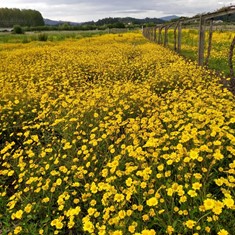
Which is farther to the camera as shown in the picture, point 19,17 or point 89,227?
point 19,17

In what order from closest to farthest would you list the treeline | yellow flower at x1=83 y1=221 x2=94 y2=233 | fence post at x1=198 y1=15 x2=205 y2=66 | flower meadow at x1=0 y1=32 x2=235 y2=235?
yellow flower at x1=83 y1=221 x2=94 y2=233 < flower meadow at x1=0 y1=32 x2=235 y2=235 < fence post at x1=198 y1=15 x2=205 y2=66 < the treeline

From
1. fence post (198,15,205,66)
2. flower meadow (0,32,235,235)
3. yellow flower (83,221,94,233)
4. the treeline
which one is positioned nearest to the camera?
yellow flower (83,221,94,233)

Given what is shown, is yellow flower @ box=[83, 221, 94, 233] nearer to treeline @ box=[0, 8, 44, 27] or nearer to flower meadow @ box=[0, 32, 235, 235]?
flower meadow @ box=[0, 32, 235, 235]

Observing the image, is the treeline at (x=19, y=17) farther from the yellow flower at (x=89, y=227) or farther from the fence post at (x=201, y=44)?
the yellow flower at (x=89, y=227)

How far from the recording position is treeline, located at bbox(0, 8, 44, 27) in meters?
117

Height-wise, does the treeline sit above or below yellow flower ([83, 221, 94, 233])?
below

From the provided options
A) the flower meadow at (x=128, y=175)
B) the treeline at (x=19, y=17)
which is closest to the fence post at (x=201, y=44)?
the flower meadow at (x=128, y=175)

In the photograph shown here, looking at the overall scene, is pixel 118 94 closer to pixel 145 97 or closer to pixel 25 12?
pixel 145 97

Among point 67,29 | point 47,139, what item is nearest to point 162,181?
point 47,139

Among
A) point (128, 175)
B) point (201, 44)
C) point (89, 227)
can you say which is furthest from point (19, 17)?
point (89, 227)

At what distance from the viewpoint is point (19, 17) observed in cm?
12194

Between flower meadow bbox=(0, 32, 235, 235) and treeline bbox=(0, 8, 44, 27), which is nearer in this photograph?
flower meadow bbox=(0, 32, 235, 235)

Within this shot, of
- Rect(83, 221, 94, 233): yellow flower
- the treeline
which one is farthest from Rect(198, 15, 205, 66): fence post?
the treeline

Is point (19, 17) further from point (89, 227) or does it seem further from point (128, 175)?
point (89, 227)
